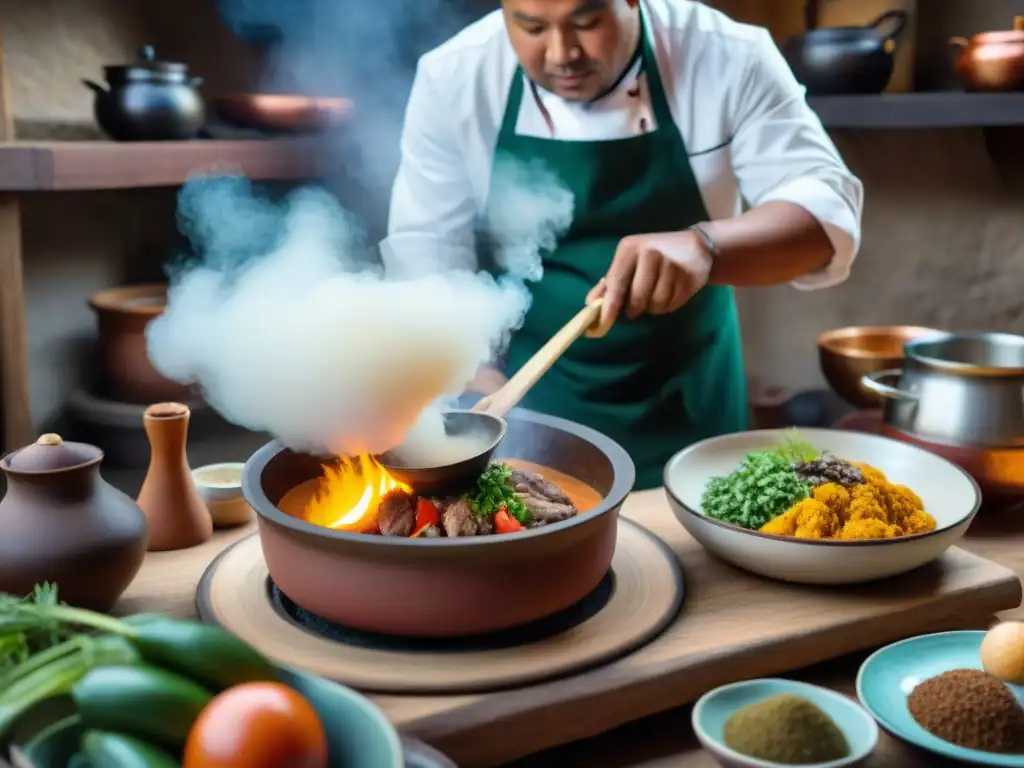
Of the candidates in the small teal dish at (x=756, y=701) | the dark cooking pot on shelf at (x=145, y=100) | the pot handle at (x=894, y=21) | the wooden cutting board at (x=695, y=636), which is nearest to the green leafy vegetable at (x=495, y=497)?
the wooden cutting board at (x=695, y=636)

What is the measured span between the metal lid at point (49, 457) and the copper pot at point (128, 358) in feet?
5.58

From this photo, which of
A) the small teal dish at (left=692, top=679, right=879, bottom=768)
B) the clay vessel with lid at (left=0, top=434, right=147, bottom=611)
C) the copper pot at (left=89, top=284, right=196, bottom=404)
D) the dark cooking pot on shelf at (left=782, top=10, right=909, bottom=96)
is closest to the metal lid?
the clay vessel with lid at (left=0, top=434, right=147, bottom=611)

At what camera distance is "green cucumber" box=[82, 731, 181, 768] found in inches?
33.6

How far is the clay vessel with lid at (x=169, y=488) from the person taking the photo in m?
1.43

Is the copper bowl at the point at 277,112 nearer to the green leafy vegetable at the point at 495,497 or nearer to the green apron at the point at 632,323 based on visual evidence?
the green apron at the point at 632,323

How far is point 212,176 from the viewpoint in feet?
9.91

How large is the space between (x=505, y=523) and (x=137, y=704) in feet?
1.67

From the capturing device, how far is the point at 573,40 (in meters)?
1.97

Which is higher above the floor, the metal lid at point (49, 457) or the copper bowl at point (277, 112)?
the copper bowl at point (277, 112)

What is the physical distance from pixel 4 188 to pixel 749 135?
6.01 feet

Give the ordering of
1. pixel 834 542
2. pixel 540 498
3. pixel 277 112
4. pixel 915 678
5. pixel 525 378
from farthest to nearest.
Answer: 1. pixel 277 112
2. pixel 525 378
3. pixel 540 498
4. pixel 834 542
5. pixel 915 678

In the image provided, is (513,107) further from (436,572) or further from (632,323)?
(436,572)

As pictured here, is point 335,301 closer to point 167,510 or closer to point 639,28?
point 167,510

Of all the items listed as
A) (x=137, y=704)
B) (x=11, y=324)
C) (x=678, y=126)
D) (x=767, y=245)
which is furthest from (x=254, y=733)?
(x=11, y=324)
